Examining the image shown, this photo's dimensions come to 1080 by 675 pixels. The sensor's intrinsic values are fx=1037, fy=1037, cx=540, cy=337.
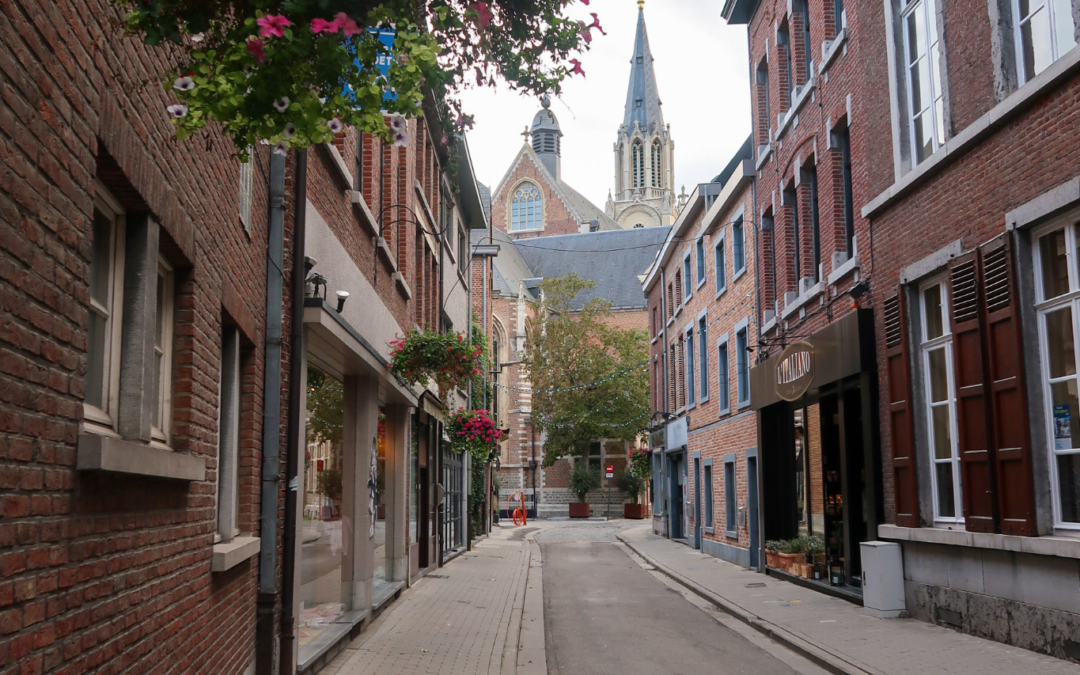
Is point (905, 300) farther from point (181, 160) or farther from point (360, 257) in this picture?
point (181, 160)

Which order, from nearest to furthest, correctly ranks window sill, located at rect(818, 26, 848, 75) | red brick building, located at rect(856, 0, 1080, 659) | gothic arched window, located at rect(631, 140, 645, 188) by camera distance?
red brick building, located at rect(856, 0, 1080, 659)
window sill, located at rect(818, 26, 848, 75)
gothic arched window, located at rect(631, 140, 645, 188)

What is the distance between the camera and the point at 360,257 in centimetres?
1182

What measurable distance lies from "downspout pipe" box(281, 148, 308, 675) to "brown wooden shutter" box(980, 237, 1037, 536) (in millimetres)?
6320

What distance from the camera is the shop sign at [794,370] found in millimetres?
15605

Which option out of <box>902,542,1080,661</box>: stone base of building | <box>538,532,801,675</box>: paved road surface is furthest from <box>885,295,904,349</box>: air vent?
<box>538,532,801,675</box>: paved road surface

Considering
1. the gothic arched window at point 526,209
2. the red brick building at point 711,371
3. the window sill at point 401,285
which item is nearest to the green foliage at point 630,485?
the red brick building at point 711,371

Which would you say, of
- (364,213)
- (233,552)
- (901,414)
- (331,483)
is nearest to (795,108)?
(901,414)

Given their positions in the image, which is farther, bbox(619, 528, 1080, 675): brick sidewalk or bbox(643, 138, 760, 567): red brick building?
bbox(643, 138, 760, 567): red brick building

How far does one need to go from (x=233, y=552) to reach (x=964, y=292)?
7551 millimetres

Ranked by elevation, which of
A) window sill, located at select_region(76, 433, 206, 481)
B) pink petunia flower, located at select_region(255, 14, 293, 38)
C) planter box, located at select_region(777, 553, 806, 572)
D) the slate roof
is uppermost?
the slate roof

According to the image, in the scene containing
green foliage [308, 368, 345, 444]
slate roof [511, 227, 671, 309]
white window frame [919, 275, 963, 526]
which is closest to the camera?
green foliage [308, 368, 345, 444]

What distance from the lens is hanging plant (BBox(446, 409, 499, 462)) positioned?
1861 centimetres

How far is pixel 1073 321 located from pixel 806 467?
932cm

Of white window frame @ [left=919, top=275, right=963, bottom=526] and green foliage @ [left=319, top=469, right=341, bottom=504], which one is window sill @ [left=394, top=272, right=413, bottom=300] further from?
white window frame @ [left=919, top=275, right=963, bottom=526]
